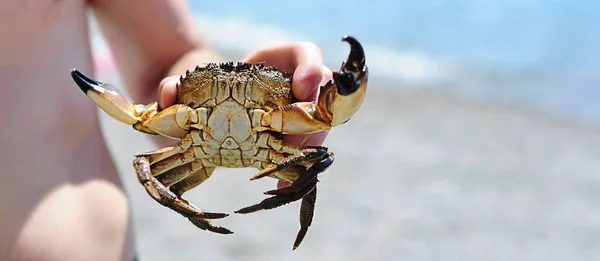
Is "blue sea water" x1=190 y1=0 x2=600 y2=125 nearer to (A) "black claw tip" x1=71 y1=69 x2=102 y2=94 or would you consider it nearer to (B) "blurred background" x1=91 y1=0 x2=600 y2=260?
(B) "blurred background" x1=91 y1=0 x2=600 y2=260

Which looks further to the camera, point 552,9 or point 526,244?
point 552,9

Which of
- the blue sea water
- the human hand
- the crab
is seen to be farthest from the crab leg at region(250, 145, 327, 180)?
the blue sea water

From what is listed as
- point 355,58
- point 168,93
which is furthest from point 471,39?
point 355,58

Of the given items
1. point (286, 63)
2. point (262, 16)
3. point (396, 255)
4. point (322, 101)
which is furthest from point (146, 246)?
point (262, 16)

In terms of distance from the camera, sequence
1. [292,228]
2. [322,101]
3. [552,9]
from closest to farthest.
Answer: [322,101] → [292,228] → [552,9]

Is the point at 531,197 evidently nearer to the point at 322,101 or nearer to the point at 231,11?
the point at 322,101

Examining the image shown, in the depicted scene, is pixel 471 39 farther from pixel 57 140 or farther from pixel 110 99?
pixel 110 99
